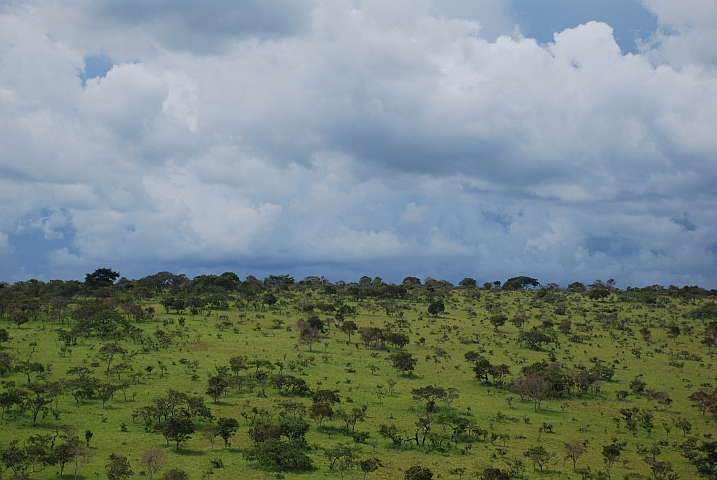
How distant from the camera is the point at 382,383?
67.8 metres

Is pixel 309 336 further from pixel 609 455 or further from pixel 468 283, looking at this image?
pixel 468 283

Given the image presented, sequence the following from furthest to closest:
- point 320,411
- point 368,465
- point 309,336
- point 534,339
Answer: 1. point 534,339
2. point 309,336
3. point 320,411
4. point 368,465

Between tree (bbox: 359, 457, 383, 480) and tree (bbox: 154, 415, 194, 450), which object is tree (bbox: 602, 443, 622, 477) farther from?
tree (bbox: 154, 415, 194, 450)

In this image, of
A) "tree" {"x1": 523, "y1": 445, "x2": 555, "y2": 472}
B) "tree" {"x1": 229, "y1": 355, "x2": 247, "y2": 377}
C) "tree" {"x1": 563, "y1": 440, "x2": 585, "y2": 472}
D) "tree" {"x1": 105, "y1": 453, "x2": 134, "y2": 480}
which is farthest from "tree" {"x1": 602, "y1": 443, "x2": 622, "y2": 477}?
"tree" {"x1": 229, "y1": 355, "x2": 247, "y2": 377}

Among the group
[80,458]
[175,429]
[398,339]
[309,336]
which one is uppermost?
[309,336]

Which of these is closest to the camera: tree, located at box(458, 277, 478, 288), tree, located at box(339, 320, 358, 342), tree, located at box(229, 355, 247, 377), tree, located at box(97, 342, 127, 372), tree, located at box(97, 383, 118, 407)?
tree, located at box(97, 383, 118, 407)

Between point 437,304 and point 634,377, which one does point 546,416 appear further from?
point 437,304

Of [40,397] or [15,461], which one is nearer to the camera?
[15,461]

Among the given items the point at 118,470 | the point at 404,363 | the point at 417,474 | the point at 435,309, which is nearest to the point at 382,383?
the point at 404,363

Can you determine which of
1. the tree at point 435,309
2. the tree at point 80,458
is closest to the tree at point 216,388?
the tree at point 80,458

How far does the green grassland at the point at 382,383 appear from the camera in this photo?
45625 millimetres

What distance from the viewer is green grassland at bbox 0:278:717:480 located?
150ft

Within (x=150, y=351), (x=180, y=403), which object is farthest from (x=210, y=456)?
(x=150, y=351)

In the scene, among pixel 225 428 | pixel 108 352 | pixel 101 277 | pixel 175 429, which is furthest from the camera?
pixel 101 277
